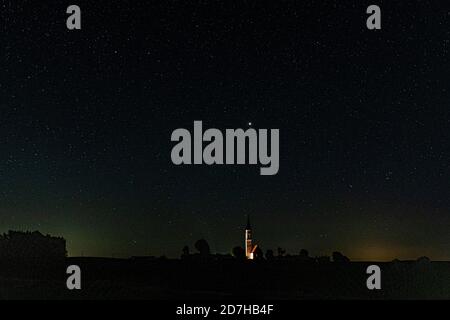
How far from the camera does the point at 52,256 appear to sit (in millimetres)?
25562

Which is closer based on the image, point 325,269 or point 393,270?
point 393,270

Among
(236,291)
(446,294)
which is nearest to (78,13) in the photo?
(236,291)

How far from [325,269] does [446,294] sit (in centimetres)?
410

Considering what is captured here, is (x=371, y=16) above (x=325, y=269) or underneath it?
above

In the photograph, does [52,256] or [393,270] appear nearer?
[393,270]

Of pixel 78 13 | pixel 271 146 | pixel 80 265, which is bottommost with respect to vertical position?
pixel 80 265

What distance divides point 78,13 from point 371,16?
686 cm

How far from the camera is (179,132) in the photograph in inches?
661

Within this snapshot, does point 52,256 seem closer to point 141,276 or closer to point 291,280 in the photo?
point 141,276

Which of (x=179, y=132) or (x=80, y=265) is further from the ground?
(x=179, y=132)
